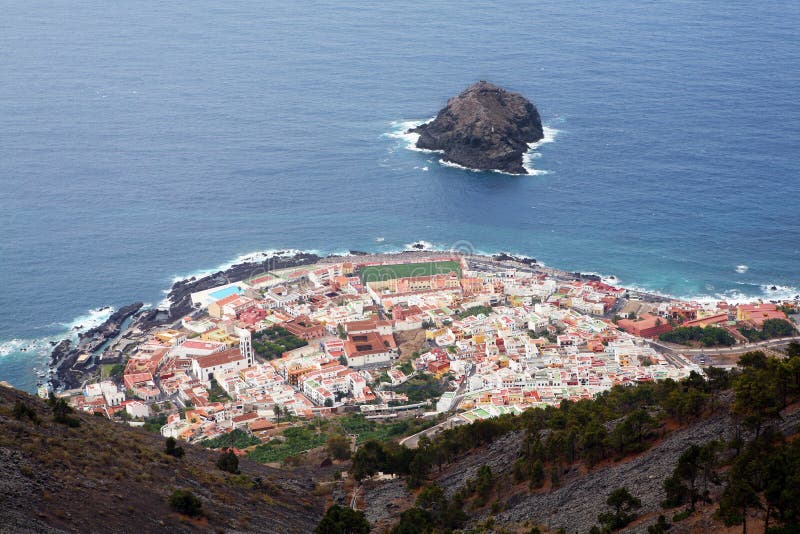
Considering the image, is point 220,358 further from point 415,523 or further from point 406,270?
point 415,523

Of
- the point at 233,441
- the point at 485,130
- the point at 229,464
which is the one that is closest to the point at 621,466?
the point at 229,464

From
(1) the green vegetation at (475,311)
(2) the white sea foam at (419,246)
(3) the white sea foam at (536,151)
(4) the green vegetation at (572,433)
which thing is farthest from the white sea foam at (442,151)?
(4) the green vegetation at (572,433)

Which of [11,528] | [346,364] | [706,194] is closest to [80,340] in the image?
[346,364]

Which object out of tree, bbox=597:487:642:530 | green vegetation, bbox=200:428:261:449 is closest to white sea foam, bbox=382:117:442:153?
green vegetation, bbox=200:428:261:449

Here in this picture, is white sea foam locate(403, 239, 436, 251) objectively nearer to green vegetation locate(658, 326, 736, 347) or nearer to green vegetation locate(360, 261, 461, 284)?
green vegetation locate(360, 261, 461, 284)

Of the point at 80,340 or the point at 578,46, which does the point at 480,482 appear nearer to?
the point at 80,340
